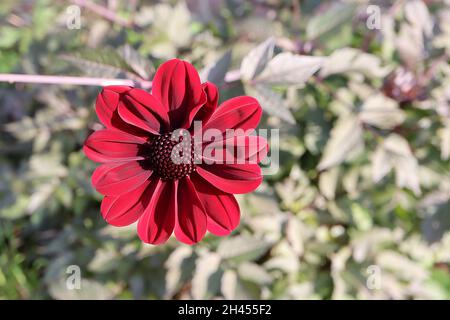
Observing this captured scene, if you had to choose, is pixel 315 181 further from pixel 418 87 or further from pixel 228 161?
pixel 228 161
